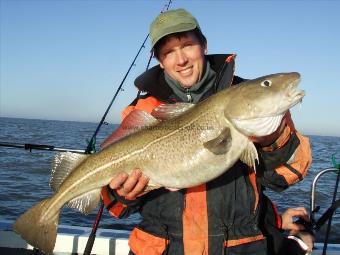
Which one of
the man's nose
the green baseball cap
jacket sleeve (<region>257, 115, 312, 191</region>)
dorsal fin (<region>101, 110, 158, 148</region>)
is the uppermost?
the green baseball cap

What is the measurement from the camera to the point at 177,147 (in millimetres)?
3244

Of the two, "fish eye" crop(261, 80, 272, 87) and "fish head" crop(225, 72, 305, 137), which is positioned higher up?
"fish eye" crop(261, 80, 272, 87)

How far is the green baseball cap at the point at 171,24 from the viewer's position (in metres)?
3.52

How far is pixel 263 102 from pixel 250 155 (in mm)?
447

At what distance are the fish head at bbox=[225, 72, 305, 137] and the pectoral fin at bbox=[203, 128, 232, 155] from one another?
128mm

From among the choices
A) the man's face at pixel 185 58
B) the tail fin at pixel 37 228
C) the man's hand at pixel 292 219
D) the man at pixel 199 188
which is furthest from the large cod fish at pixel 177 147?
the man's hand at pixel 292 219

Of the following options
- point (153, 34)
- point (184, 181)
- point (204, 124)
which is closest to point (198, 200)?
point (184, 181)

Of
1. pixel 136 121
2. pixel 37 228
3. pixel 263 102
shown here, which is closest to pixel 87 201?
pixel 37 228

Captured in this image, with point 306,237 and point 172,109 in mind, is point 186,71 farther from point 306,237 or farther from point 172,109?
point 306,237

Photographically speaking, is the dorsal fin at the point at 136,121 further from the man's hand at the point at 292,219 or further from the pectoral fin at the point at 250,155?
the man's hand at the point at 292,219

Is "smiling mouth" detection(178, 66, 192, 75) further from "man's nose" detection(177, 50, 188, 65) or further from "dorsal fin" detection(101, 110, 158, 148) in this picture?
"dorsal fin" detection(101, 110, 158, 148)

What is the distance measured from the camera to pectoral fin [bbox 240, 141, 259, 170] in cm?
304

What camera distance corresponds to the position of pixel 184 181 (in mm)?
3145

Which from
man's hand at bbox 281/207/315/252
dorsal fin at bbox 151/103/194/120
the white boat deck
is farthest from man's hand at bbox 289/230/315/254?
dorsal fin at bbox 151/103/194/120
